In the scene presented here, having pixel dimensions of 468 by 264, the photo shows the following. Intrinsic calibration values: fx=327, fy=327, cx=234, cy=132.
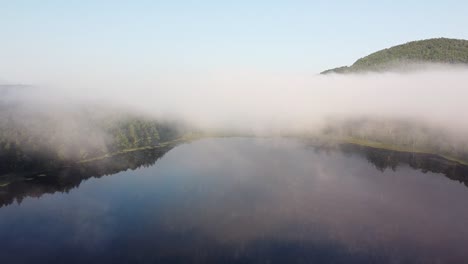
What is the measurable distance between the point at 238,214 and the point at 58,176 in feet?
255

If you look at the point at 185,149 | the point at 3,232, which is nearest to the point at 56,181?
the point at 3,232

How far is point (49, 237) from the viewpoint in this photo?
8050 centimetres

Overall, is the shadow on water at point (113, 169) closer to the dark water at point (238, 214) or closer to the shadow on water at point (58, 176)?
the shadow on water at point (58, 176)

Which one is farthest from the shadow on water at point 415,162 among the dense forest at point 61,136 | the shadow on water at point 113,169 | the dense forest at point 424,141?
the dense forest at point 61,136

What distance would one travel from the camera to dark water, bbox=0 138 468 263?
240 ft

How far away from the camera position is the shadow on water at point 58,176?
109812mm

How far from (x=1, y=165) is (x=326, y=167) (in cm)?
13141

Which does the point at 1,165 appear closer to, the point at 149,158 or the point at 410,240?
the point at 149,158

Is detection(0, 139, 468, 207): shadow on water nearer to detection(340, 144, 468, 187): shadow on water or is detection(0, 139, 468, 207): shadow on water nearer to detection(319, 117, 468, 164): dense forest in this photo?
detection(340, 144, 468, 187): shadow on water

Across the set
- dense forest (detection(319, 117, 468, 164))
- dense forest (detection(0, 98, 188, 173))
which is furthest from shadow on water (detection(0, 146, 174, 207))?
dense forest (detection(319, 117, 468, 164))

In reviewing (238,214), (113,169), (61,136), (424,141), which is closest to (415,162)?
(424,141)

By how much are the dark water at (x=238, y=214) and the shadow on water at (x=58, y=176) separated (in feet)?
1.87

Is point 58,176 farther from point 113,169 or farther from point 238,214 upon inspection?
point 238,214

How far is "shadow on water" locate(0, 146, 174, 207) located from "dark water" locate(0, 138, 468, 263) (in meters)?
0.57
